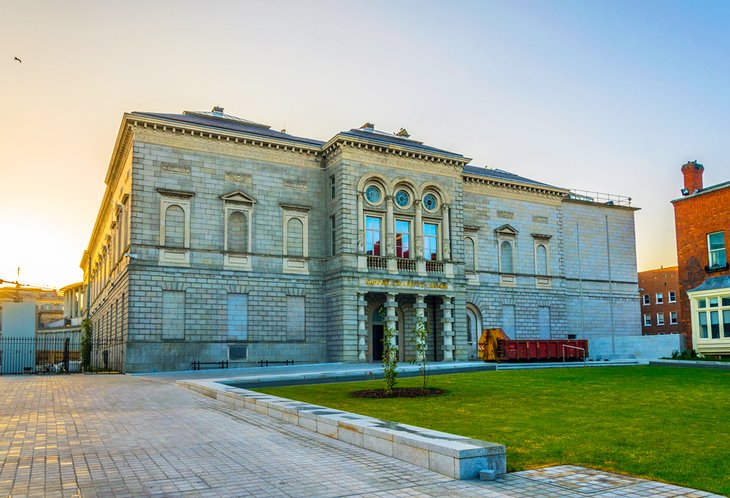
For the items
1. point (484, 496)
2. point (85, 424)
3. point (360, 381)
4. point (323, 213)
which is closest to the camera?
point (484, 496)

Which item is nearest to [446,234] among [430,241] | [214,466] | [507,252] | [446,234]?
[446,234]

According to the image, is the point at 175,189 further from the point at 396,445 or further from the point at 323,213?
the point at 396,445

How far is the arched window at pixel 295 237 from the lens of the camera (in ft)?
Answer: 135

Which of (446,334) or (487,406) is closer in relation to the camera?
(487,406)

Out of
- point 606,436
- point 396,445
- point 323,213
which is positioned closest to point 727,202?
point 323,213

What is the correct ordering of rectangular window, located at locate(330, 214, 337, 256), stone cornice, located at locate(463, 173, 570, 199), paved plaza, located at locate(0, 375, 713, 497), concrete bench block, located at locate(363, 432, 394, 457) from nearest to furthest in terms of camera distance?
paved plaza, located at locate(0, 375, 713, 497) → concrete bench block, located at locate(363, 432, 394, 457) → rectangular window, located at locate(330, 214, 337, 256) → stone cornice, located at locate(463, 173, 570, 199)

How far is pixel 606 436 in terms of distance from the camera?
10.8m

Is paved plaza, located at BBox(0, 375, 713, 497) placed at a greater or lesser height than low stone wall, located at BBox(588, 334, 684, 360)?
greater

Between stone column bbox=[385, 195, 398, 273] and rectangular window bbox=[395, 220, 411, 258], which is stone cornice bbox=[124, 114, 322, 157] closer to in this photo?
stone column bbox=[385, 195, 398, 273]

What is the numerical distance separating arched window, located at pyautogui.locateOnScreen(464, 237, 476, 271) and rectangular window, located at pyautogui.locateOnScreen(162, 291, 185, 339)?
71.7 feet

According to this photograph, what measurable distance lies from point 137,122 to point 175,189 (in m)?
4.25

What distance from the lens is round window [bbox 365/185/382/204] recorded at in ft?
139

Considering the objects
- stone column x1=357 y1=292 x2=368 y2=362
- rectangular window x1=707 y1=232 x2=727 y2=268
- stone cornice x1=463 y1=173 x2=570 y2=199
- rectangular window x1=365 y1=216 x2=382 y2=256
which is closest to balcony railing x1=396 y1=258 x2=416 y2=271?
rectangular window x1=365 y1=216 x2=382 y2=256

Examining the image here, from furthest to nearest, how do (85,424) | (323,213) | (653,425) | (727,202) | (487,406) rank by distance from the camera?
(323,213)
(727,202)
(487,406)
(85,424)
(653,425)
